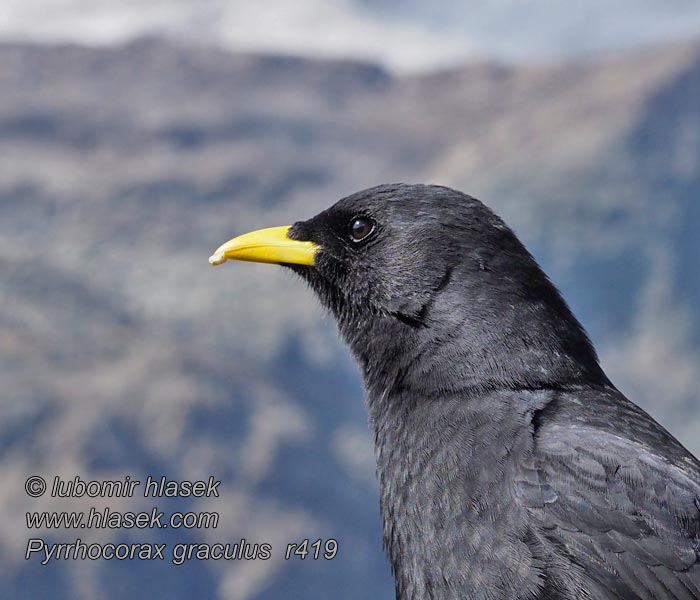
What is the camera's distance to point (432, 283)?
4.48 meters

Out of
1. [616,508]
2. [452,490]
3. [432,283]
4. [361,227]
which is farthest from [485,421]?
[361,227]

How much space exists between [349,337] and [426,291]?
56cm

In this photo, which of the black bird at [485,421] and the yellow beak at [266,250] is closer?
the black bird at [485,421]

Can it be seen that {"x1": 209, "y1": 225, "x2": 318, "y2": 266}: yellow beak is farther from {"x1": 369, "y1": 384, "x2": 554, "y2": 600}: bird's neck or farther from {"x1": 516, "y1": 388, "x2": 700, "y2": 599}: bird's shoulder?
{"x1": 516, "y1": 388, "x2": 700, "y2": 599}: bird's shoulder

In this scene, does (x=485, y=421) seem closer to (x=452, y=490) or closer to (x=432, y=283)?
(x=452, y=490)

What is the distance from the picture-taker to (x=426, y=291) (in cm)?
450

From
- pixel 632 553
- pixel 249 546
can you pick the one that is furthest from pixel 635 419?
pixel 249 546

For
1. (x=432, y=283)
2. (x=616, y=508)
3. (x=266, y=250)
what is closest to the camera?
(x=616, y=508)

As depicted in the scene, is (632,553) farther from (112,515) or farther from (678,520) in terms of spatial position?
(112,515)

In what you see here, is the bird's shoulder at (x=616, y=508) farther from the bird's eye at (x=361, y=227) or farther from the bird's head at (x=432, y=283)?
the bird's eye at (x=361, y=227)

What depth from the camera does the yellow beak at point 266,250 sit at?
4.97m

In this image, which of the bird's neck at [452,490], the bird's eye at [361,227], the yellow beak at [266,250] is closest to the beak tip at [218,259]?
the yellow beak at [266,250]

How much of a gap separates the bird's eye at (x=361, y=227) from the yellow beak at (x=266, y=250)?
253 millimetres

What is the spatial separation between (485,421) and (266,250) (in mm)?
1659
